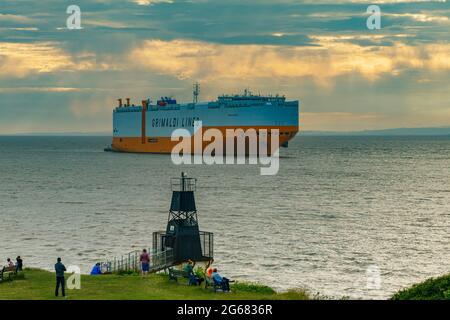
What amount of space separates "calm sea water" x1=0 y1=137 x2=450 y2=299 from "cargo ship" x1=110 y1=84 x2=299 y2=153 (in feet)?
132

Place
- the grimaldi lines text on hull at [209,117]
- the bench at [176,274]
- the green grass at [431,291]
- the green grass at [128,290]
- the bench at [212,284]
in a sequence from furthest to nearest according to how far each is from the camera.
A: 1. the grimaldi lines text on hull at [209,117]
2. the bench at [176,274]
3. the bench at [212,284]
4. the green grass at [128,290]
5. the green grass at [431,291]

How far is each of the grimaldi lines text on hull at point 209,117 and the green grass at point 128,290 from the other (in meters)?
122

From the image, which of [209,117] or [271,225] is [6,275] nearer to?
[271,225]

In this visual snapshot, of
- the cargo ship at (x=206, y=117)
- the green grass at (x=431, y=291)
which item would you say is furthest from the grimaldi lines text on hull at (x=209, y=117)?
the green grass at (x=431, y=291)

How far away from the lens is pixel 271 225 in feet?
187

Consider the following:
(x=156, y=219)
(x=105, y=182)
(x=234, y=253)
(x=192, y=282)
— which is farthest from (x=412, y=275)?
(x=105, y=182)

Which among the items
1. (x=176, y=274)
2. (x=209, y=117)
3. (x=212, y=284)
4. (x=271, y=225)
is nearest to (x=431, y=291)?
(x=212, y=284)

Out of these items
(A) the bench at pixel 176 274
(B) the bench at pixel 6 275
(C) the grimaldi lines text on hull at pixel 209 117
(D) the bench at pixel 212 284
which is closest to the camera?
(D) the bench at pixel 212 284

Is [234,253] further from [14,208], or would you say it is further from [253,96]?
[253,96]

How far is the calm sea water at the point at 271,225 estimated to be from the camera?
39.3m

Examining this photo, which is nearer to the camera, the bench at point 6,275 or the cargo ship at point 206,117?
the bench at point 6,275

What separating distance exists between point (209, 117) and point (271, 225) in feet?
339

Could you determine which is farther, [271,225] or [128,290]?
[271,225]

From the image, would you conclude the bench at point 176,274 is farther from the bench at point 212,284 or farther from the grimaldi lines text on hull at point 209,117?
the grimaldi lines text on hull at point 209,117
